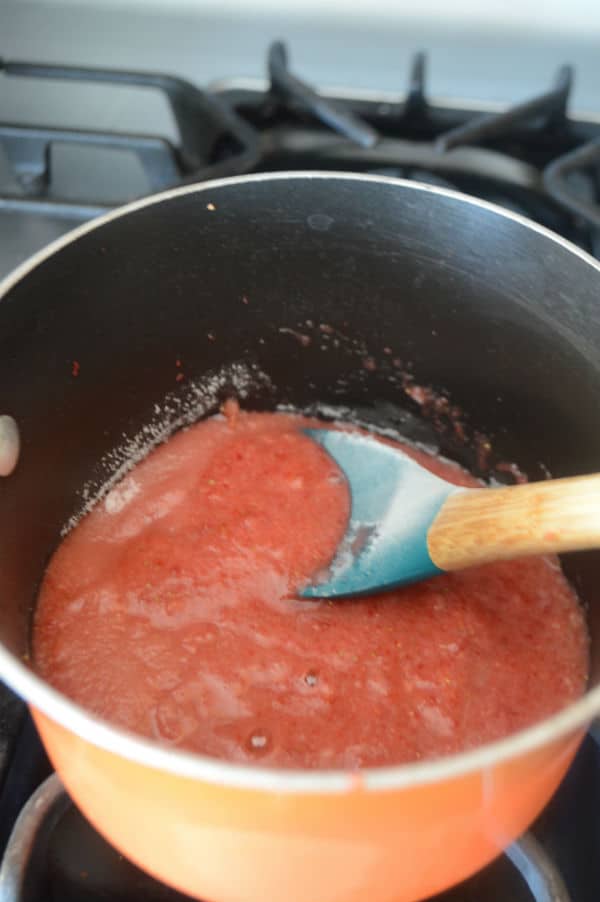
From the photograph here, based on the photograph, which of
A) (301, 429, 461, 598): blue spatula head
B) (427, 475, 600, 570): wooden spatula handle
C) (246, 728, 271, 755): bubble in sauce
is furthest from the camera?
(301, 429, 461, 598): blue spatula head

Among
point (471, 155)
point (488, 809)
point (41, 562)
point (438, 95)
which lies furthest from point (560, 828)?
point (438, 95)

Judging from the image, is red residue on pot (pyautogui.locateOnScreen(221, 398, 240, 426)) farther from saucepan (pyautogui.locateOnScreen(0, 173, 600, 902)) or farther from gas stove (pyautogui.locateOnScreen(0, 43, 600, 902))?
gas stove (pyautogui.locateOnScreen(0, 43, 600, 902))

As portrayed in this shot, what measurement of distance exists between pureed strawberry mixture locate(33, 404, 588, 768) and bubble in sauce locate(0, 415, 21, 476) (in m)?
0.15

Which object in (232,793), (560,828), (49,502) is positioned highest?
(232,793)

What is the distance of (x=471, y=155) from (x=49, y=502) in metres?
0.60

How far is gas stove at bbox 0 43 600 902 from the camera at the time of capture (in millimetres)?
769

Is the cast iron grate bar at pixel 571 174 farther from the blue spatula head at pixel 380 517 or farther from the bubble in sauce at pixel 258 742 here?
the bubble in sauce at pixel 258 742

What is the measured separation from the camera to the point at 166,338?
3.17 ft

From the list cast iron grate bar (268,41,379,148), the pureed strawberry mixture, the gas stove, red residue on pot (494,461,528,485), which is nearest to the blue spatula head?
the pureed strawberry mixture

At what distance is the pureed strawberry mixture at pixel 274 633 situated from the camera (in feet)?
2.52

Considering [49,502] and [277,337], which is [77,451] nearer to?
[49,502]

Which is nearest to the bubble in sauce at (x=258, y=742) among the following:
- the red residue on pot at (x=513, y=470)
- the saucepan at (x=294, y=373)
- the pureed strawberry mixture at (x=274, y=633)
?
the pureed strawberry mixture at (x=274, y=633)

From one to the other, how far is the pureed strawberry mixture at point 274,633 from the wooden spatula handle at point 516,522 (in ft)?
0.35

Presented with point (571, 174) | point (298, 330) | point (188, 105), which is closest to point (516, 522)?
point (298, 330)
